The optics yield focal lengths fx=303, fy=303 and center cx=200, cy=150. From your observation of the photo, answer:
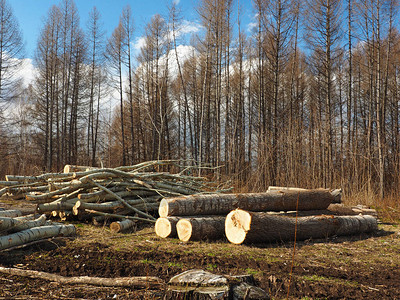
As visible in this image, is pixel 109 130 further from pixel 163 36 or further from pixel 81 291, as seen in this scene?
pixel 81 291

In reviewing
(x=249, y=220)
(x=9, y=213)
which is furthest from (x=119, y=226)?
(x=249, y=220)

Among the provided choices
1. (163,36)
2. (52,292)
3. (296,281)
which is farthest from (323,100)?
(52,292)

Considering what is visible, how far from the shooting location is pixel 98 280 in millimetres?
3164

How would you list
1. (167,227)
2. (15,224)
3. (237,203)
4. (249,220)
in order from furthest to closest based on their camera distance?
(237,203), (167,227), (249,220), (15,224)

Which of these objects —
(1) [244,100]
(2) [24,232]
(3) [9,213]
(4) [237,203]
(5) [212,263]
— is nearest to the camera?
(5) [212,263]

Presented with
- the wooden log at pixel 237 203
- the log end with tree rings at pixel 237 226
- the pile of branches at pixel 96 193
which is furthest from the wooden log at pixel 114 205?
the log end with tree rings at pixel 237 226

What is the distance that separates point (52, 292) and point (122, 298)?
76 centimetres

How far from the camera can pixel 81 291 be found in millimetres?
3025

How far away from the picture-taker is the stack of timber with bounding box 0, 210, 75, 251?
14.6 ft

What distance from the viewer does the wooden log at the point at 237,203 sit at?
20.1 ft

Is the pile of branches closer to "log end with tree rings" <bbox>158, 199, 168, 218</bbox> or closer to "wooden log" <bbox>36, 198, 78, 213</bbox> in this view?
"wooden log" <bbox>36, 198, 78, 213</bbox>

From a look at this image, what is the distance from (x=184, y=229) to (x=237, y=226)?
100cm

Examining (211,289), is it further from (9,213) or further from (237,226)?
(9,213)

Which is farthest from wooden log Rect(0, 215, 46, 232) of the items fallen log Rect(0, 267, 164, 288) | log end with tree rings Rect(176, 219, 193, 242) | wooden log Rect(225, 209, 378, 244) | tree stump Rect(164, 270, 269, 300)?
tree stump Rect(164, 270, 269, 300)
